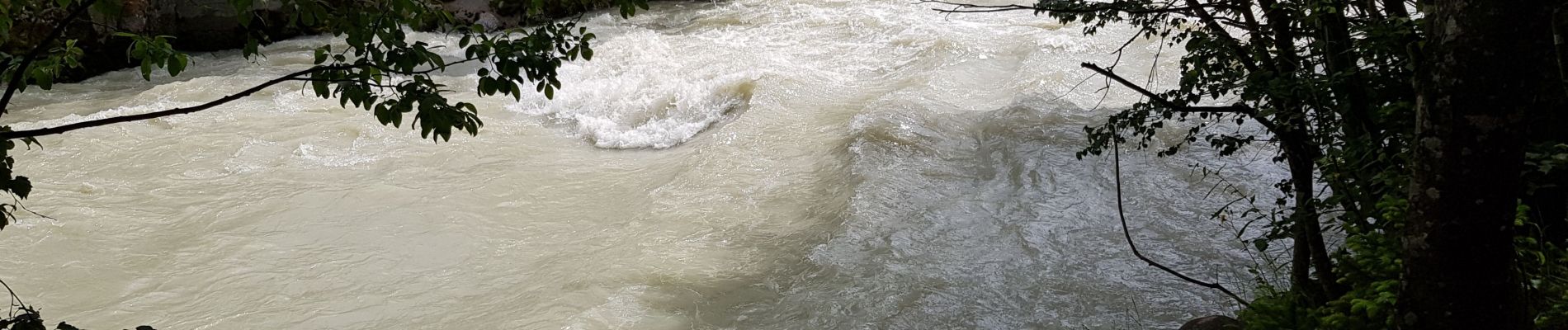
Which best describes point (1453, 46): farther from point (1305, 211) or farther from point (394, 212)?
point (394, 212)

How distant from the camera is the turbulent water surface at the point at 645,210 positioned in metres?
5.45

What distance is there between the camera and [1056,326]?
5.03 m

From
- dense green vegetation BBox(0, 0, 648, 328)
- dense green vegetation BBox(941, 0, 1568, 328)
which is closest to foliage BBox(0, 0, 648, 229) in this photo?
dense green vegetation BBox(0, 0, 648, 328)

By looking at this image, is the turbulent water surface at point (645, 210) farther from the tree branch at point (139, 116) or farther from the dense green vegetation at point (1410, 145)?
the tree branch at point (139, 116)

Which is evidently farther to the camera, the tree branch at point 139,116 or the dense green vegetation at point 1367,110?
the dense green vegetation at point 1367,110

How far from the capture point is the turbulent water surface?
5445 millimetres

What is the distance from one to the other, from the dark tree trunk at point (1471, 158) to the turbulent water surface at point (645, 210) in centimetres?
258

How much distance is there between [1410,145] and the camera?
313 centimetres

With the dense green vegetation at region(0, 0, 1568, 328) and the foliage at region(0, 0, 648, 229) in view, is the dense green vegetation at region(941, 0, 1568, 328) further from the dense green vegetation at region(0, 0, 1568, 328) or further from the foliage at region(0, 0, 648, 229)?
the foliage at region(0, 0, 648, 229)

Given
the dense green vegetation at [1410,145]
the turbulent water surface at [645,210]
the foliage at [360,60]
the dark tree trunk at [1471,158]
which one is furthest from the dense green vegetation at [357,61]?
the turbulent water surface at [645,210]

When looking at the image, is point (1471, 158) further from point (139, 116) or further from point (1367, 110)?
point (139, 116)

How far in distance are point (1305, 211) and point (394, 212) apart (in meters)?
5.46

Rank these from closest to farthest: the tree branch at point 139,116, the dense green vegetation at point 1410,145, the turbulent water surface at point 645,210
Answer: the tree branch at point 139,116 → the dense green vegetation at point 1410,145 → the turbulent water surface at point 645,210

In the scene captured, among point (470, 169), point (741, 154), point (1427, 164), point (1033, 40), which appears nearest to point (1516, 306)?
point (1427, 164)
